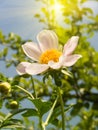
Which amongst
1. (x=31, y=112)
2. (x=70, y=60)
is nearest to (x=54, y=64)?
(x=70, y=60)

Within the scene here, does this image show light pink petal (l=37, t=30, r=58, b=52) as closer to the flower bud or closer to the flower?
the flower

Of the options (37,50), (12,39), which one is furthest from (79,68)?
(37,50)

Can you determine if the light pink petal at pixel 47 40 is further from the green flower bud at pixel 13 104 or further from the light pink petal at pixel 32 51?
the green flower bud at pixel 13 104

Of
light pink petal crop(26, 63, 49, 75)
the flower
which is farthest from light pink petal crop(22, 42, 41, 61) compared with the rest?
light pink petal crop(26, 63, 49, 75)

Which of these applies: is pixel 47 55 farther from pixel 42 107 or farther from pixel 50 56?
pixel 42 107

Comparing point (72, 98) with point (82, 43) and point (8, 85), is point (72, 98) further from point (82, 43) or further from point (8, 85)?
point (8, 85)

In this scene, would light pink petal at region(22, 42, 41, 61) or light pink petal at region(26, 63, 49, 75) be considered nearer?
light pink petal at region(26, 63, 49, 75)

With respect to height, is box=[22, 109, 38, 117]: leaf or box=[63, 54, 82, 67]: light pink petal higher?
box=[63, 54, 82, 67]: light pink petal
